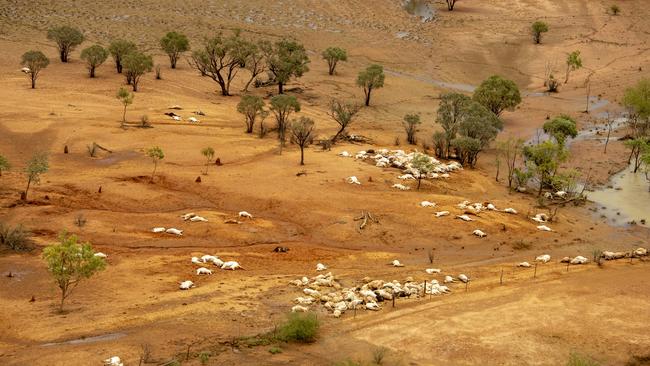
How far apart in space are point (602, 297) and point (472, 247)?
5233 mm

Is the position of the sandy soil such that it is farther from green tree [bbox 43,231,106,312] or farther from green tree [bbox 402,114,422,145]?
green tree [bbox 402,114,422,145]

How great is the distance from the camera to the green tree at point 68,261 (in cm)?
1598

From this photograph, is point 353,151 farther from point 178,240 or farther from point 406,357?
point 406,357

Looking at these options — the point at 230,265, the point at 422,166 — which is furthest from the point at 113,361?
the point at 422,166

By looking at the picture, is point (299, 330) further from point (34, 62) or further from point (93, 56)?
point (93, 56)

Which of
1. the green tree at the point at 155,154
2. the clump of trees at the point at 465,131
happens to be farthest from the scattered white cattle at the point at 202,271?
the clump of trees at the point at 465,131

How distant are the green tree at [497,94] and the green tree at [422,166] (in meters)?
13.5

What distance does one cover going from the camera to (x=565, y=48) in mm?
59969

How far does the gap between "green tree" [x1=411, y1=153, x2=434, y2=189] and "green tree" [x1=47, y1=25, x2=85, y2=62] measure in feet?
92.7

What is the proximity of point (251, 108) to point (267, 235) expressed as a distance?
43.7 feet

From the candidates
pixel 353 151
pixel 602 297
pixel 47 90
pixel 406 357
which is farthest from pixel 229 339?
pixel 47 90

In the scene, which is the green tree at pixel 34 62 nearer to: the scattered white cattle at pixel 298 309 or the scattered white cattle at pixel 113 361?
the scattered white cattle at pixel 298 309

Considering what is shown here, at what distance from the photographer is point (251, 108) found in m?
35.2

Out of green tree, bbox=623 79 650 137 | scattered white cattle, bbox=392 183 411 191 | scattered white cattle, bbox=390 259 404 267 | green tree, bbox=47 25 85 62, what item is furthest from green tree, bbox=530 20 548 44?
scattered white cattle, bbox=390 259 404 267
